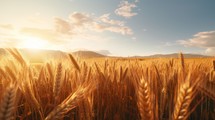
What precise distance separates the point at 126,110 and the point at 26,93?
717 mm

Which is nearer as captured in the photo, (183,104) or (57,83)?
(183,104)

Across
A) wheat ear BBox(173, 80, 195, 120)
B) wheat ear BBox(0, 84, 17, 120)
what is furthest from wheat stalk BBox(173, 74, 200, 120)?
wheat ear BBox(0, 84, 17, 120)

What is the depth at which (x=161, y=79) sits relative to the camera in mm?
1820

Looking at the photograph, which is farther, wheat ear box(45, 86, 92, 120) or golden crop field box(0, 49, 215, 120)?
golden crop field box(0, 49, 215, 120)

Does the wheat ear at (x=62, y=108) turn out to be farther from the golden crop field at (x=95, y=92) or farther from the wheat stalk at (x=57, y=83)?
the wheat stalk at (x=57, y=83)

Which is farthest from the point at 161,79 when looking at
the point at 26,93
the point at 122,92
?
the point at 26,93

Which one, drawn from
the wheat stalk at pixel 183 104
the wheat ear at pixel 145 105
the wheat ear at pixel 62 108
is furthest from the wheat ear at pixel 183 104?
the wheat ear at pixel 62 108

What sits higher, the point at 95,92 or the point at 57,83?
the point at 57,83

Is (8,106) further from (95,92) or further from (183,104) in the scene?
(95,92)

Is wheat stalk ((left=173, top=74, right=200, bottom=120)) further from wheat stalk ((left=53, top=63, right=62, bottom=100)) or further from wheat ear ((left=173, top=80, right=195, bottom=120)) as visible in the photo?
wheat stalk ((left=53, top=63, right=62, bottom=100))

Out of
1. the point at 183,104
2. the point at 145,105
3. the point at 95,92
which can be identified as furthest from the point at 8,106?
the point at 95,92

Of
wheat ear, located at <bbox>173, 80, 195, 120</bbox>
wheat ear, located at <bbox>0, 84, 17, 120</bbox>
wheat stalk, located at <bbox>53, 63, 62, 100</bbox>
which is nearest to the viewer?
wheat ear, located at <bbox>0, 84, 17, 120</bbox>

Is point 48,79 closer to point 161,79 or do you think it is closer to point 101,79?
point 101,79

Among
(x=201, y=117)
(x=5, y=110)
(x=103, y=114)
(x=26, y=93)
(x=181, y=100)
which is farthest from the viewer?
(x=201, y=117)
